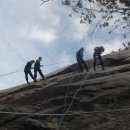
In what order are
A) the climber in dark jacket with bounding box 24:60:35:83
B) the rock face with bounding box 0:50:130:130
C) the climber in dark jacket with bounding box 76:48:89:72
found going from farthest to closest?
1. the climber in dark jacket with bounding box 24:60:35:83
2. the climber in dark jacket with bounding box 76:48:89:72
3. the rock face with bounding box 0:50:130:130

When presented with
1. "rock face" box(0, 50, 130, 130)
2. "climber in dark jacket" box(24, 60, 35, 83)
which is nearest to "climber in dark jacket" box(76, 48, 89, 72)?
"rock face" box(0, 50, 130, 130)

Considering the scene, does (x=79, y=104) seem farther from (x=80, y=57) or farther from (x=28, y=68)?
(x=28, y=68)

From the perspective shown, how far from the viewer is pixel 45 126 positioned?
1794cm

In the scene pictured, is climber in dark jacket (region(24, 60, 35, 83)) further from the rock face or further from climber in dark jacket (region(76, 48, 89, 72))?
the rock face

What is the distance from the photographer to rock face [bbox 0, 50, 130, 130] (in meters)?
17.7

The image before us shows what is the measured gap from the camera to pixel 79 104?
19203 mm

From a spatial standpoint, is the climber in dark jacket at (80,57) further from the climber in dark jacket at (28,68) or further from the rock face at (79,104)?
the climber in dark jacket at (28,68)

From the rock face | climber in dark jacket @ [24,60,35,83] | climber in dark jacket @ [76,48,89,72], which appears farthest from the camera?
climber in dark jacket @ [24,60,35,83]

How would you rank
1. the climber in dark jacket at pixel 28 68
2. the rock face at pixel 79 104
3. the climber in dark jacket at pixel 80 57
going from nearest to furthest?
1. the rock face at pixel 79 104
2. the climber in dark jacket at pixel 80 57
3. the climber in dark jacket at pixel 28 68

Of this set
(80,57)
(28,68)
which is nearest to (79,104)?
(80,57)

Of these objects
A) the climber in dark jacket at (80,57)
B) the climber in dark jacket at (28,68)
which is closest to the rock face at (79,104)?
the climber in dark jacket at (80,57)

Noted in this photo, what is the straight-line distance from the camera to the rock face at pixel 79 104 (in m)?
17.7

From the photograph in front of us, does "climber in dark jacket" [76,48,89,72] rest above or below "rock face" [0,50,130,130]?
above

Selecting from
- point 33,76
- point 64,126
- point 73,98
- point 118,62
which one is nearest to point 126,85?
point 73,98
